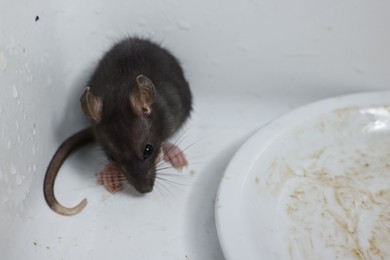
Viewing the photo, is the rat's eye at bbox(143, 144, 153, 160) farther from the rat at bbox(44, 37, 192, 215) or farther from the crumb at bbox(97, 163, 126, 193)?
the crumb at bbox(97, 163, 126, 193)

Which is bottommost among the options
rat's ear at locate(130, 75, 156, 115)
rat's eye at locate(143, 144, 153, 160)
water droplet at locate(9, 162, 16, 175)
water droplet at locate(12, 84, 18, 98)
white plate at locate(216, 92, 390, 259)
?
white plate at locate(216, 92, 390, 259)

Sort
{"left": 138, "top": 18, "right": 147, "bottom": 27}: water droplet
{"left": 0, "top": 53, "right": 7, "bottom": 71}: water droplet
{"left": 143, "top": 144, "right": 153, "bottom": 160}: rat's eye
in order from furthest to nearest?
{"left": 138, "top": 18, "right": 147, "bottom": 27}: water droplet < {"left": 143, "top": 144, "right": 153, "bottom": 160}: rat's eye < {"left": 0, "top": 53, "right": 7, "bottom": 71}: water droplet

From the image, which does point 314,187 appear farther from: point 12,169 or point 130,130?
point 12,169

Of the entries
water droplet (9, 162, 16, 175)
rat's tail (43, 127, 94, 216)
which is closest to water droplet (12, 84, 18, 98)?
water droplet (9, 162, 16, 175)

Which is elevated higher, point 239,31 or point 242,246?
point 239,31

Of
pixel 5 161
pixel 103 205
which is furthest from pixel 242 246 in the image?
pixel 5 161

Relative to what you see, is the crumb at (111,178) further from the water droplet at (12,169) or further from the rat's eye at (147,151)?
the water droplet at (12,169)

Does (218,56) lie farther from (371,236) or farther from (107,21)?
(371,236)
